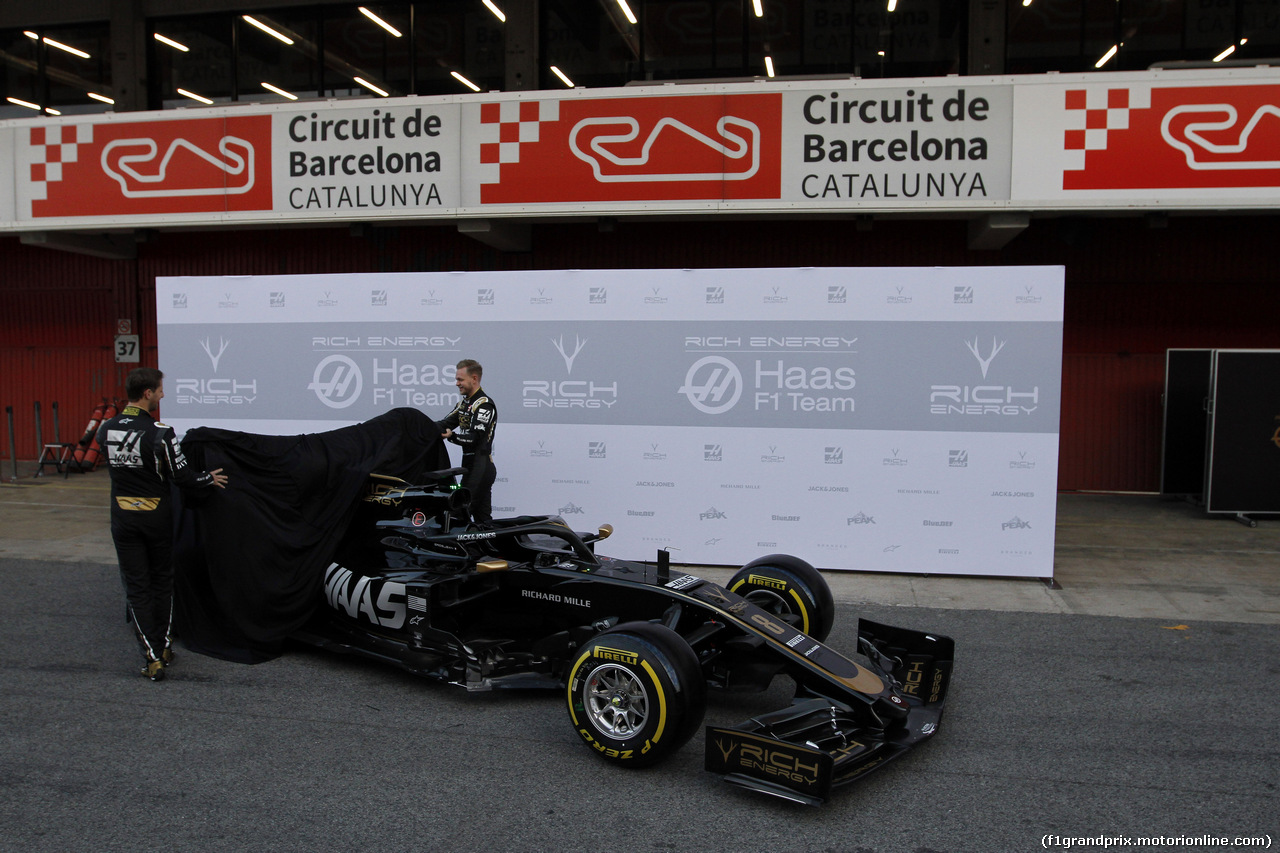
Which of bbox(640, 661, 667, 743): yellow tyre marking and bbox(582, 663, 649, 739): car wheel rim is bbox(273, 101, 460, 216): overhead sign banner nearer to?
bbox(582, 663, 649, 739): car wheel rim

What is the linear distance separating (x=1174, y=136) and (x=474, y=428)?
7.49 meters

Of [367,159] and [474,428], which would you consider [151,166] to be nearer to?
[367,159]

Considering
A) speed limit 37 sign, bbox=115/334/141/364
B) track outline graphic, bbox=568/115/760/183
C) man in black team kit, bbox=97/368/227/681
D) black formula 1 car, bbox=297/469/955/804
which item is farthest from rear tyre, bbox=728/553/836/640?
speed limit 37 sign, bbox=115/334/141/364

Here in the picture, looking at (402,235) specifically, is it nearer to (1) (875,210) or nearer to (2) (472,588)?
(1) (875,210)

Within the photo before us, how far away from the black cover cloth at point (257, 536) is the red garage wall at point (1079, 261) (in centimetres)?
615

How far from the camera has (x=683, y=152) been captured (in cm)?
975

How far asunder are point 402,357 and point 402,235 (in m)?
5.15

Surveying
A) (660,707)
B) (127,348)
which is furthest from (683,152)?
(127,348)

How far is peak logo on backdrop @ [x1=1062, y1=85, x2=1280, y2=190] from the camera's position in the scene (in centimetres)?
892

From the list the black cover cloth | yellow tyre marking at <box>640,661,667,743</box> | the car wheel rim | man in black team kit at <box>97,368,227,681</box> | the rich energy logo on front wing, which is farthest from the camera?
the rich energy logo on front wing

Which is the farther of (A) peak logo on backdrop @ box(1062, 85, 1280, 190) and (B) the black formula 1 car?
(A) peak logo on backdrop @ box(1062, 85, 1280, 190)

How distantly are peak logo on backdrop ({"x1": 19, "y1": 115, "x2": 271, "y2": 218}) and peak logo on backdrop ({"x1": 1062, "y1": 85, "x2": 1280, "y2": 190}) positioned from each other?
899cm

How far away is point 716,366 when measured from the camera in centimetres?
766

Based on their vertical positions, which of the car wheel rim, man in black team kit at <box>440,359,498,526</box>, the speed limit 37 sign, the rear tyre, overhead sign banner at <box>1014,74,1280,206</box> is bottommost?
the car wheel rim
